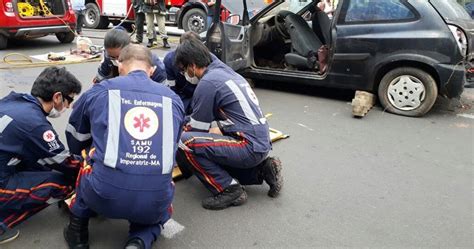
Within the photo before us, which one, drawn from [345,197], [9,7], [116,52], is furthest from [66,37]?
[345,197]

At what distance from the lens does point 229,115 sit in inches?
113

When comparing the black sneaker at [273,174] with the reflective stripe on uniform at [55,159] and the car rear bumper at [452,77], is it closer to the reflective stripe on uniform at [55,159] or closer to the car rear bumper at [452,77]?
the reflective stripe on uniform at [55,159]

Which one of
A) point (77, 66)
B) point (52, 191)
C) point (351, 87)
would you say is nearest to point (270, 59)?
point (351, 87)

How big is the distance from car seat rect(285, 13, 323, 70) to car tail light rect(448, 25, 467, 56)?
171 cm

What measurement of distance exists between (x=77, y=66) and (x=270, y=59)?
328 centimetres

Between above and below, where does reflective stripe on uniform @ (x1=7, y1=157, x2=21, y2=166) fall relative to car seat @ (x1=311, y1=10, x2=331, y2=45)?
below

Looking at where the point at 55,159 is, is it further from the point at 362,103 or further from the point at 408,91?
the point at 408,91

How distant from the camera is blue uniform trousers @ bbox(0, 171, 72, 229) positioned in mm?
2354

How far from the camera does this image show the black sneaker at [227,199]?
285 centimetres

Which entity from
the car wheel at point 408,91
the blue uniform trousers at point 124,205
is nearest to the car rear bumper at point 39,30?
the car wheel at point 408,91

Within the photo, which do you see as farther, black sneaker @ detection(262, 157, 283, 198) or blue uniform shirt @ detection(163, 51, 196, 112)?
blue uniform shirt @ detection(163, 51, 196, 112)

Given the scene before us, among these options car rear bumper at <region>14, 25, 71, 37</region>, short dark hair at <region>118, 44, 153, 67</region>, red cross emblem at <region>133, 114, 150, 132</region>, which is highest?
short dark hair at <region>118, 44, 153, 67</region>

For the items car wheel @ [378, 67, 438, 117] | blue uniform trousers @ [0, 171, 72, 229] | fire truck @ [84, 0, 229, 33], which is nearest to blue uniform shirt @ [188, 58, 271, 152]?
blue uniform trousers @ [0, 171, 72, 229]

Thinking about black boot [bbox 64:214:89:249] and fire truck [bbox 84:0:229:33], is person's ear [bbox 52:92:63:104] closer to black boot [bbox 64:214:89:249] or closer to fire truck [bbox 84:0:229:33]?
black boot [bbox 64:214:89:249]
